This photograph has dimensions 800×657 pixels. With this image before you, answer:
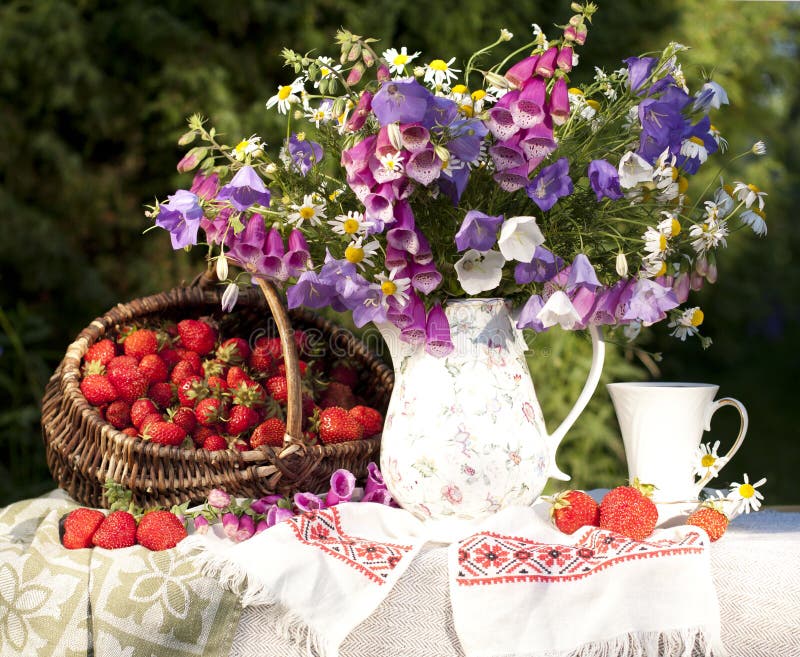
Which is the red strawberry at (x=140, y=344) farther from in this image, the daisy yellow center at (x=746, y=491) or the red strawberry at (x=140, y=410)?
the daisy yellow center at (x=746, y=491)

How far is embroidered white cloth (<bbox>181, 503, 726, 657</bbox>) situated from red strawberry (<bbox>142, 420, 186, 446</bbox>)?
276 millimetres

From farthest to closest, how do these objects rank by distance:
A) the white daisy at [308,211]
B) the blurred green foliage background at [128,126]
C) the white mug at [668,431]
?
the blurred green foliage background at [128,126] < the white mug at [668,431] < the white daisy at [308,211]

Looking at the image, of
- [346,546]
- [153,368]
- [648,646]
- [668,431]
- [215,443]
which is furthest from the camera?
[153,368]

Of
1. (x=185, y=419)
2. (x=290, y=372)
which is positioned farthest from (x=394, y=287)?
(x=185, y=419)

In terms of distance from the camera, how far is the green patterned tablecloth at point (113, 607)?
3.56 ft

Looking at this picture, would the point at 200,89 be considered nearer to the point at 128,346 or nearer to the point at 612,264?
the point at 128,346

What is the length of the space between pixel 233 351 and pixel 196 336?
0.07 m

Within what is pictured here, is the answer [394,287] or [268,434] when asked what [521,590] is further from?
[268,434]

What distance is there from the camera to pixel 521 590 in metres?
1.04

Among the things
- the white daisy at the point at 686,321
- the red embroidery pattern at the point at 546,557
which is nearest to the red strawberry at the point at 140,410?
the red embroidery pattern at the point at 546,557

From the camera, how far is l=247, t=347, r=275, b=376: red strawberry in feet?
5.15

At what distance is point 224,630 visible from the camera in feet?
3.57

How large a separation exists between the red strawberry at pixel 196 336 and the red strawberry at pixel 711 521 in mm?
871

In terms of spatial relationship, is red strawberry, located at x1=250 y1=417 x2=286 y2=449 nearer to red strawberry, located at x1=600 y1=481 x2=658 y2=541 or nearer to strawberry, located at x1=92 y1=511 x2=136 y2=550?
strawberry, located at x1=92 y1=511 x2=136 y2=550
